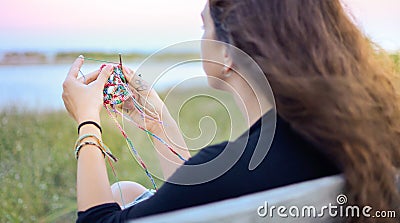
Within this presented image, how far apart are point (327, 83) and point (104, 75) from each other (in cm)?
45

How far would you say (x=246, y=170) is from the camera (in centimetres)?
86

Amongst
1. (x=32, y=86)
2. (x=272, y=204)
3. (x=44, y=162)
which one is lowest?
(x=44, y=162)

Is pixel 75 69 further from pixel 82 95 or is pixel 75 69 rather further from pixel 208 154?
pixel 208 154

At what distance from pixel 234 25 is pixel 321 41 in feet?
0.47

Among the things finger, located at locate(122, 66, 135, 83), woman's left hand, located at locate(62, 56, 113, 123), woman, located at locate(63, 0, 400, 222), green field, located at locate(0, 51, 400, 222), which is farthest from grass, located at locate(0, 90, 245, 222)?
woman, located at locate(63, 0, 400, 222)

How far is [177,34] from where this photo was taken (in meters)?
1.81

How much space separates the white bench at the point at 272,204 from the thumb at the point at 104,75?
0.39 metres

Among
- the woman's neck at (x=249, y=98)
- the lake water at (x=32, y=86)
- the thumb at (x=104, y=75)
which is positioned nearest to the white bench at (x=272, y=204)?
the woman's neck at (x=249, y=98)

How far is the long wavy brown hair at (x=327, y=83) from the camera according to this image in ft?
2.83

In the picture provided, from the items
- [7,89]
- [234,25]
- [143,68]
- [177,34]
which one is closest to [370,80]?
[234,25]

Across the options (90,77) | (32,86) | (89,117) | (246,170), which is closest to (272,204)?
(246,170)

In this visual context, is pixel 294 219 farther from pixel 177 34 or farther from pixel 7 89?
pixel 7 89

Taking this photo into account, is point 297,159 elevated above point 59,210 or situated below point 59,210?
above

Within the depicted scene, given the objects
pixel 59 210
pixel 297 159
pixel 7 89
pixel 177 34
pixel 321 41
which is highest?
pixel 321 41
